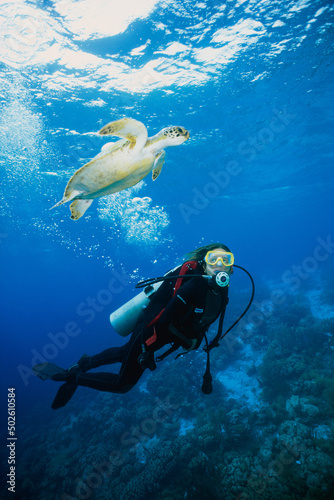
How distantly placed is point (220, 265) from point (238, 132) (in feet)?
53.2

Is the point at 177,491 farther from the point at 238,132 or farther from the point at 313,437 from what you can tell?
A: the point at 238,132

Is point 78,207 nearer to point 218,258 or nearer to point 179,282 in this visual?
point 179,282

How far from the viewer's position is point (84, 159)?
15258mm

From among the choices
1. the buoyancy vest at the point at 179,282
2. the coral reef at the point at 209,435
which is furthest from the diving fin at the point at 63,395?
the coral reef at the point at 209,435

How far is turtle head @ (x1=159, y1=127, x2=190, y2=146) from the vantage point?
2.00 meters

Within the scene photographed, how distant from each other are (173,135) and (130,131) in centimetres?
45

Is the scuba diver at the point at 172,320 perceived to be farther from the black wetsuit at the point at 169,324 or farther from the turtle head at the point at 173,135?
the turtle head at the point at 173,135

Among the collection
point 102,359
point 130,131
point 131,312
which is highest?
point 130,131

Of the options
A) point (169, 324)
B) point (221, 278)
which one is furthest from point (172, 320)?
point (221, 278)

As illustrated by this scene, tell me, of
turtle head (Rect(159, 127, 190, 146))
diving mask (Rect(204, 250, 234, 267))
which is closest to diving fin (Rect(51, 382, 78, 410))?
diving mask (Rect(204, 250, 234, 267))

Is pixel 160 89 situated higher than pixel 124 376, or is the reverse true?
pixel 160 89

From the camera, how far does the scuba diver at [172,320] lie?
312cm

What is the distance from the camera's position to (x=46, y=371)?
407 cm

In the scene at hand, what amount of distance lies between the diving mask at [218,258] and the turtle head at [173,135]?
68.8 inches
